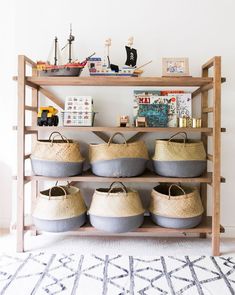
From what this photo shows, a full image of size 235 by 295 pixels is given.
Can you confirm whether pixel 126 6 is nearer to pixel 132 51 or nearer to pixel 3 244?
pixel 132 51

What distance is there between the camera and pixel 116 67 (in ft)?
6.70

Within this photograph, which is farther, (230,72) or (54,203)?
(230,72)

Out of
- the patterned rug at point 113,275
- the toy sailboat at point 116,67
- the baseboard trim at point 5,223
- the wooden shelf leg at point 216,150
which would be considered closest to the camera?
the patterned rug at point 113,275

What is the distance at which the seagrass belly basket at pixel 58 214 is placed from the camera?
192 centimetres

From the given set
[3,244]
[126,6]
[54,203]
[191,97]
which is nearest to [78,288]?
[54,203]

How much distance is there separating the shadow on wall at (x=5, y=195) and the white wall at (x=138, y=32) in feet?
2.62

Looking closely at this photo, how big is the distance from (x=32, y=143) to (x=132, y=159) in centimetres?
84

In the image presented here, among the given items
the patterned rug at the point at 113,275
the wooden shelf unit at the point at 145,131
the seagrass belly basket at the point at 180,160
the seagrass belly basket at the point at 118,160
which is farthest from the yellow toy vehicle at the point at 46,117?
the patterned rug at the point at 113,275

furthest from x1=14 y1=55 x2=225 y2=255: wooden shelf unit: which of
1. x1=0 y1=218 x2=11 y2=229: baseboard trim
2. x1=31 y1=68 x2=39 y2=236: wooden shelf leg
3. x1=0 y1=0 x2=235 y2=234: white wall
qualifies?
x1=0 y1=218 x2=11 y2=229: baseboard trim

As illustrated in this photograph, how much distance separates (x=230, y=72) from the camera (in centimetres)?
229

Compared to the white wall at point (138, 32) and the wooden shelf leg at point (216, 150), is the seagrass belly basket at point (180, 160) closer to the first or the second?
the wooden shelf leg at point (216, 150)

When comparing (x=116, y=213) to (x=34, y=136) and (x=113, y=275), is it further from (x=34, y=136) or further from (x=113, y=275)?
(x=34, y=136)

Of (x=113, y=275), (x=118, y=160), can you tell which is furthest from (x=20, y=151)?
(x=113, y=275)

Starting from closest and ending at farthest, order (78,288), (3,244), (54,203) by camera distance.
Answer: (78,288) < (54,203) < (3,244)
